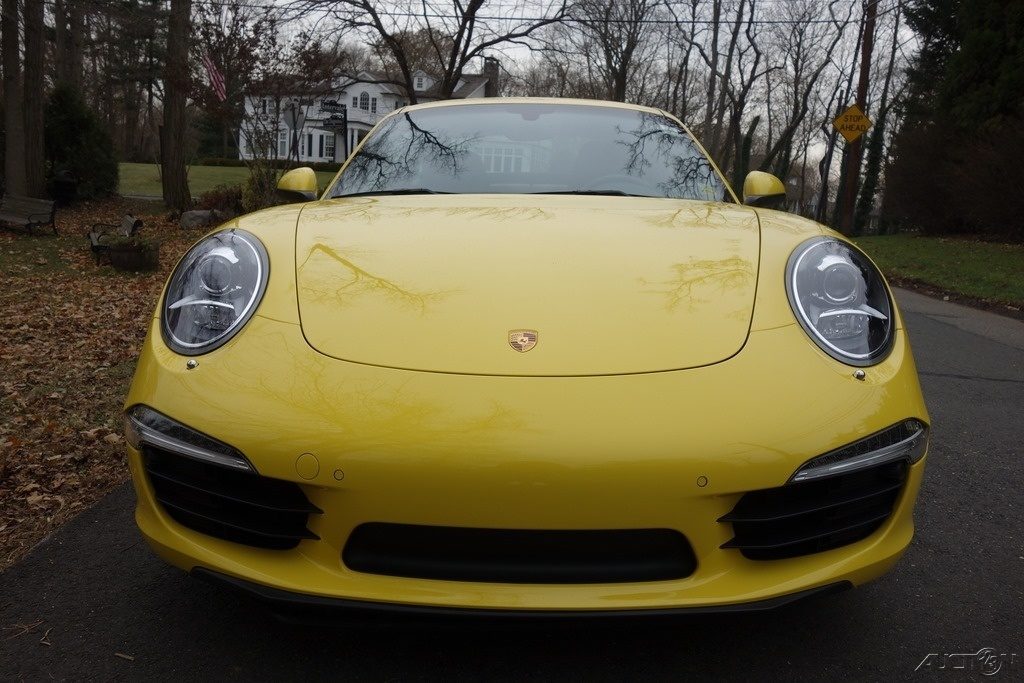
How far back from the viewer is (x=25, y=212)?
1199 cm

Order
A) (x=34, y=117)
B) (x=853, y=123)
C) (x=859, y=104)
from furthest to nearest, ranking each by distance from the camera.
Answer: (x=859, y=104) < (x=853, y=123) < (x=34, y=117)

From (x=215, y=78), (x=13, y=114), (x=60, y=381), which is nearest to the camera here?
(x=60, y=381)

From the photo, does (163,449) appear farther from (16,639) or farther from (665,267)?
(665,267)

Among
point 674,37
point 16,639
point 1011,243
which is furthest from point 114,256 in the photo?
point 674,37

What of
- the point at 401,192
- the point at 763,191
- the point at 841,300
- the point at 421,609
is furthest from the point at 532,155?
the point at 421,609

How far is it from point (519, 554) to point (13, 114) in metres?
16.1

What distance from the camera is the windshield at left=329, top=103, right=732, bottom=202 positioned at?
2793 millimetres

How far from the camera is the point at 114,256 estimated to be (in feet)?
30.7

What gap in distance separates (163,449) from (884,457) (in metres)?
1.47

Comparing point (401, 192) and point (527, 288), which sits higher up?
point (401, 192)

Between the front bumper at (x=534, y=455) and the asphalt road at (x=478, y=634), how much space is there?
0.09 meters

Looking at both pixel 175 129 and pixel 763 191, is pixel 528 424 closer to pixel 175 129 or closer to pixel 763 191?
pixel 763 191

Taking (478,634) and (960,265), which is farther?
(960,265)

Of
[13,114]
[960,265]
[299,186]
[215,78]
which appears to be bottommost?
[960,265]
